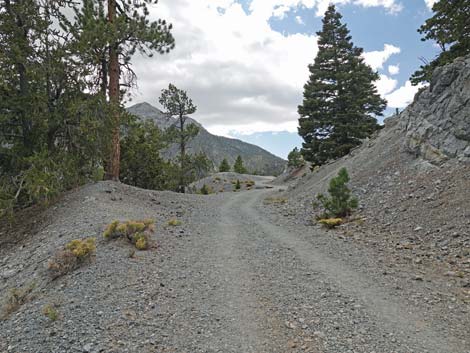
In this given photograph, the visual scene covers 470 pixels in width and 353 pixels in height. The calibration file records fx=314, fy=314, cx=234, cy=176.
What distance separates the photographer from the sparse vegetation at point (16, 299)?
5.37 metres

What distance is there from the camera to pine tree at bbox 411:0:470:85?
1348 cm

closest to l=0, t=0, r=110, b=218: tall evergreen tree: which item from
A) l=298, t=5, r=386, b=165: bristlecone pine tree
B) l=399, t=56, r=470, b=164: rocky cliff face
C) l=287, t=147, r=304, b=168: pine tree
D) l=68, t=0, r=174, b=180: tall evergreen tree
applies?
l=68, t=0, r=174, b=180: tall evergreen tree

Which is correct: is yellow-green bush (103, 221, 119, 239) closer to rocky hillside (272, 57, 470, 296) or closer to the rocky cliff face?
rocky hillside (272, 57, 470, 296)

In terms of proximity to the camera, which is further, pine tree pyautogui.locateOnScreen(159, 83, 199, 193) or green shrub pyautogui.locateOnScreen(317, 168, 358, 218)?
pine tree pyautogui.locateOnScreen(159, 83, 199, 193)

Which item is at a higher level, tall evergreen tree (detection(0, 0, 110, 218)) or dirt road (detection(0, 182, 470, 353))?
tall evergreen tree (detection(0, 0, 110, 218))

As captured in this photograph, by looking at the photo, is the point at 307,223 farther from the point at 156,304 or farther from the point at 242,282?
the point at 156,304

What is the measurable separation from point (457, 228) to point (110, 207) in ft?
34.5

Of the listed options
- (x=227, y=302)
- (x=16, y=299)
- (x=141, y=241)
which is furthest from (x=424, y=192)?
(x=16, y=299)

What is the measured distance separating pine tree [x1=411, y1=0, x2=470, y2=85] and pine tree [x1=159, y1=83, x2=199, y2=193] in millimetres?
20680

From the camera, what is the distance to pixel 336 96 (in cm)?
2539

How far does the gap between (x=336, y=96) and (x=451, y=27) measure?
37.7 feet

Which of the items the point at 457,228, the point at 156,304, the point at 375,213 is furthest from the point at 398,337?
the point at 375,213

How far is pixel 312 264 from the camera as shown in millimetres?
7059


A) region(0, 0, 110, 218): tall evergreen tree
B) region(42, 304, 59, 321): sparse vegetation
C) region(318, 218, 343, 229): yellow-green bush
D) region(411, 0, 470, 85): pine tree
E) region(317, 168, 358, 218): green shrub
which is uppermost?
region(411, 0, 470, 85): pine tree
